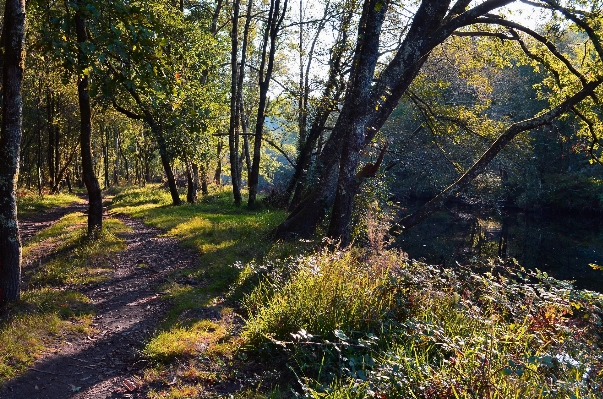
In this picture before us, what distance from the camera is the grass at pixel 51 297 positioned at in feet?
17.2

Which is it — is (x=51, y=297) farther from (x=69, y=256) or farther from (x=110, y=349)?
(x=69, y=256)

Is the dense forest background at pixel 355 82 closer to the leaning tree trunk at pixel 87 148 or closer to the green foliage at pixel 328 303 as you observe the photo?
the leaning tree trunk at pixel 87 148

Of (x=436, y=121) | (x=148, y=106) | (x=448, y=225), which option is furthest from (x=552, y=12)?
(x=448, y=225)

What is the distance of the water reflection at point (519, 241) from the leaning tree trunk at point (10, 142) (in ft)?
39.3

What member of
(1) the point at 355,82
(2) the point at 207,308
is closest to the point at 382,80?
(1) the point at 355,82

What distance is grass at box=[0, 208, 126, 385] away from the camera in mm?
5238

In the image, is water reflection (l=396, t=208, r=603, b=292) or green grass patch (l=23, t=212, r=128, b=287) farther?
water reflection (l=396, t=208, r=603, b=292)

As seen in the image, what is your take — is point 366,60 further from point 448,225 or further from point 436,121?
point 448,225

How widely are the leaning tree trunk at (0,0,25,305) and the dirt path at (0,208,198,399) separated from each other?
57.6 inches

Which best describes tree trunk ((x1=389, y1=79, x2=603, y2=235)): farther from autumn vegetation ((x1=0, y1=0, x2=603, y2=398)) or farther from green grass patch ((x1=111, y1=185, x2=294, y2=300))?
green grass patch ((x1=111, y1=185, x2=294, y2=300))

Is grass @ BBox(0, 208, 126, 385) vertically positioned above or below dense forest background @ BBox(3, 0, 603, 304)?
below

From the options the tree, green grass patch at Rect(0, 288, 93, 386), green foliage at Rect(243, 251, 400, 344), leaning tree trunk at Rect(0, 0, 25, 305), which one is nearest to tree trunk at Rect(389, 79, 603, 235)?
the tree

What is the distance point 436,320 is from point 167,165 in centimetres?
1838

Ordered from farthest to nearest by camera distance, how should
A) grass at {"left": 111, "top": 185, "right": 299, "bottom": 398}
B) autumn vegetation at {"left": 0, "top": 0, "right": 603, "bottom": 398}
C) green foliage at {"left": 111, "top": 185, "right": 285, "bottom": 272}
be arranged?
green foliage at {"left": 111, "top": 185, "right": 285, "bottom": 272}, grass at {"left": 111, "top": 185, "right": 299, "bottom": 398}, autumn vegetation at {"left": 0, "top": 0, "right": 603, "bottom": 398}
